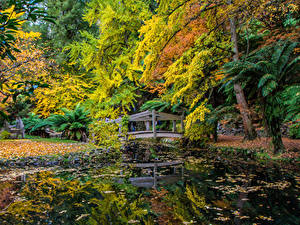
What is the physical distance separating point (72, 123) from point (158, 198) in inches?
308

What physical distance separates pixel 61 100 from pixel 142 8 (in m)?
8.31

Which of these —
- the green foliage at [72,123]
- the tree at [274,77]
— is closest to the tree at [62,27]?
the green foliage at [72,123]

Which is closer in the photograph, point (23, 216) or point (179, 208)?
point (23, 216)

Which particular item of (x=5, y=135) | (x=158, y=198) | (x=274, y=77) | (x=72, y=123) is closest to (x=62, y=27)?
(x=5, y=135)

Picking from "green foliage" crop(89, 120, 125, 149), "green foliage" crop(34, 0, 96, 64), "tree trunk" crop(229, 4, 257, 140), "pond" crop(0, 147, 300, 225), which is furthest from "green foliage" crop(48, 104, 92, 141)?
"green foliage" crop(34, 0, 96, 64)

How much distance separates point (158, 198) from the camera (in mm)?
3564

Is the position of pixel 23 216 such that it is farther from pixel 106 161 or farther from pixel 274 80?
pixel 274 80

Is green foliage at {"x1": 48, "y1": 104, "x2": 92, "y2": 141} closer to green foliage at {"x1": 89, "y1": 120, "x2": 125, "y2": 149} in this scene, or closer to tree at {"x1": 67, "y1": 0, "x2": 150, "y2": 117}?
tree at {"x1": 67, "y1": 0, "x2": 150, "y2": 117}

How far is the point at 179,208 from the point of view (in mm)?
3117

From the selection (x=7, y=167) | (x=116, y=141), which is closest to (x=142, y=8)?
(x=116, y=141)

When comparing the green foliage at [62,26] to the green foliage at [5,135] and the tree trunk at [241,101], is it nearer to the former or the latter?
the green foliage at [5,135]

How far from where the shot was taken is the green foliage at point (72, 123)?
33.8 feet

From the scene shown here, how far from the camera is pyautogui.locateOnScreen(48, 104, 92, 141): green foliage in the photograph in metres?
10.3

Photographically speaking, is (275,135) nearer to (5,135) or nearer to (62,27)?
A: (5,135)
